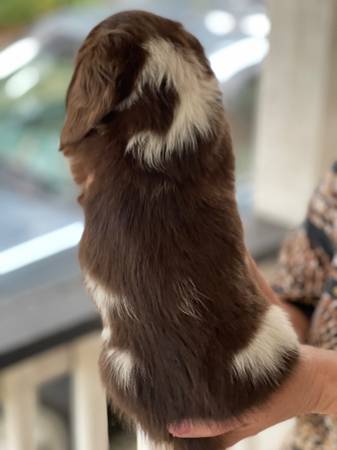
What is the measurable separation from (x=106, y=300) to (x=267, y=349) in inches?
6.1

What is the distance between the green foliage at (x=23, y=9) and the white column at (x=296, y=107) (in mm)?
436

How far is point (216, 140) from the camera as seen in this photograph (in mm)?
644

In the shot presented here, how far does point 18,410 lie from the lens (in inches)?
46.9

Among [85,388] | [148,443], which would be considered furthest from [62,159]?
[148,443]

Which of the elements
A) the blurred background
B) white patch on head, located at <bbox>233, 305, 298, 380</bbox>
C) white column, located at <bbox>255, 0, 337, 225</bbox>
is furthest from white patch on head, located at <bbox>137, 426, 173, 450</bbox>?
white column, located at <bbox>255, 0, 337, 225</bbox>

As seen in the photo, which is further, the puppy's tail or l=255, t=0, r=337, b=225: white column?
l=255, t=0, r=337, b=225: white column

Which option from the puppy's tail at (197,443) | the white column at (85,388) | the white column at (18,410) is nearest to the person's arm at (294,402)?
the puppy's tail at (197,443)

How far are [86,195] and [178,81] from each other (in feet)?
0.41

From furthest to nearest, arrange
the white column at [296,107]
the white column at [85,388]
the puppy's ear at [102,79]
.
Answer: the white column at [296,107]
the white column at [85,388]
the puppy's ear at [102,79]

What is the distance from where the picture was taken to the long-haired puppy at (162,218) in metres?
0.62

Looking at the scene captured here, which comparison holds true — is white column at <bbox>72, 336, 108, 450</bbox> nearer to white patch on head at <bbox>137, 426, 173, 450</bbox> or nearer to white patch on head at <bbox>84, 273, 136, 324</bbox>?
white patch on head at <bbox>137, 426, 173, 450</bbox>

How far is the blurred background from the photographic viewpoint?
123 cm

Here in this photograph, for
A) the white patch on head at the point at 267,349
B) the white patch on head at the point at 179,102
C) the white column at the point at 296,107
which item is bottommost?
the white patch on head at the point at 267,349

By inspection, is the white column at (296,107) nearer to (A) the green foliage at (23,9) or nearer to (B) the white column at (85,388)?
(A) the green foliage at (23,9)
